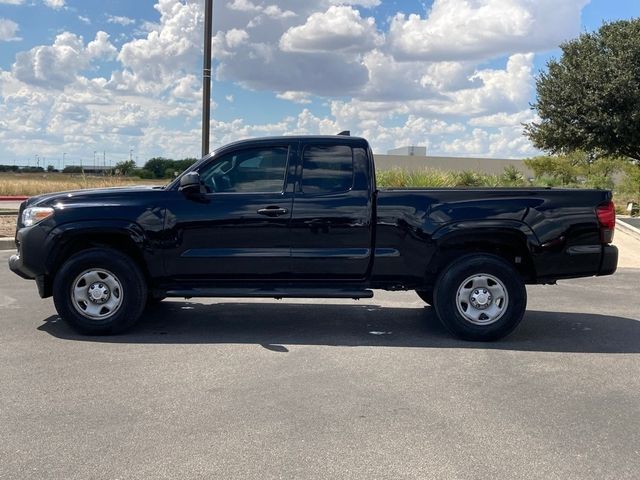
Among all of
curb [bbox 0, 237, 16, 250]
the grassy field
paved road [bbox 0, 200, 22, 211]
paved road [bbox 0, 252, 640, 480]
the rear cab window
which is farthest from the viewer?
paved road [bbox 0, 200, 22, 211]

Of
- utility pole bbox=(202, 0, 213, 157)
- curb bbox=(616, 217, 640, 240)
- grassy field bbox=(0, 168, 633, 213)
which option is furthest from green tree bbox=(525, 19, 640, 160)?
utility pole bbox=(202, 0, 213, 157)

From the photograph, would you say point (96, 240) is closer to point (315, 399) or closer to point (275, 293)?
point (275, 293)

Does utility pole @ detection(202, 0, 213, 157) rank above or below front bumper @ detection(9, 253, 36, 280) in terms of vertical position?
above

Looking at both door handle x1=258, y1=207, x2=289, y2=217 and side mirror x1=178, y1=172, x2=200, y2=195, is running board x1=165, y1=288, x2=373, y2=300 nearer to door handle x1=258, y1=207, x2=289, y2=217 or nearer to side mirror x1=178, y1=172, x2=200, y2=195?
door handle x1=258, y1=207, x2=289, y2=217

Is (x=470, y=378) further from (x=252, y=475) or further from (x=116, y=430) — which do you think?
(x=116, y=430)

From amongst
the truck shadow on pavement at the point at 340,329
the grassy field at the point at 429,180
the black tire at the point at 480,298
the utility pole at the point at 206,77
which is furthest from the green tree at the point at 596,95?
the black tire at the point at 480,298

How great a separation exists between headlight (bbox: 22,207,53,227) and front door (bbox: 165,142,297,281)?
3.93ft

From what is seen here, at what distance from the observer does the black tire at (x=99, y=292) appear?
252 inches

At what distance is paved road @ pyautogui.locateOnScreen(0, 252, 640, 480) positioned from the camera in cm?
373

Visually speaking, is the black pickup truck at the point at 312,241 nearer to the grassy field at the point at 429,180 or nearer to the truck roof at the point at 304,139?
the truck roof at the point at 304,139

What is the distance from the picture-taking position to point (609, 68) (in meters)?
23.8

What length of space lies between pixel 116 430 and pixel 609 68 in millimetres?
24155

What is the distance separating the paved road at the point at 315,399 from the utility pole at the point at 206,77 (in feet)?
22.1

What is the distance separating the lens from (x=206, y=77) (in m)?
13.2
